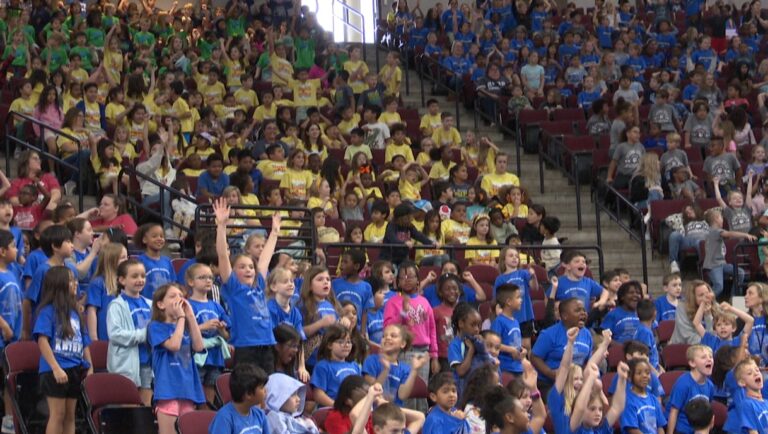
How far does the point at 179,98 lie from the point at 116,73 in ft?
3.50

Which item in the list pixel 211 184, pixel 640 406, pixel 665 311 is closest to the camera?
pixel 640 406

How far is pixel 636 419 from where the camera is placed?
1084cm

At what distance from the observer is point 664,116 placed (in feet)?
63.5

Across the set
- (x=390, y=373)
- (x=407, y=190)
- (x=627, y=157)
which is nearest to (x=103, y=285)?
(x=390, y=373)

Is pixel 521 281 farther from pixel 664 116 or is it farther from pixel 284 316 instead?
pixel 664 116

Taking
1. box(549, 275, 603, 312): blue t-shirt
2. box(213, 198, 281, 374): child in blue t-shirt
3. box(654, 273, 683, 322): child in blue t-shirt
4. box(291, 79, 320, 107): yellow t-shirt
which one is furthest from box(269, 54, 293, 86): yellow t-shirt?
box(213, 198, 281, 374): child in blue t-shirt

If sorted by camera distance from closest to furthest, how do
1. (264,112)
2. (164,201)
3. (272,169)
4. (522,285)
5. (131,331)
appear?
1. (131,331)
2. (522,285)
3. (164,201)
4. (272,169)
5. (264,112)

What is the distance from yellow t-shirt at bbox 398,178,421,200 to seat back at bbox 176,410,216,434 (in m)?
7.32

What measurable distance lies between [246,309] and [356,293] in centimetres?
206

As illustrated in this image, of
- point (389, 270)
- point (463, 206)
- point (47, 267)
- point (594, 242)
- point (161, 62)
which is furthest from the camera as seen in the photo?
point (161, 62)

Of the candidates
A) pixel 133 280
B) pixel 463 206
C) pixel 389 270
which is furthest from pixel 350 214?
pixel 133 280

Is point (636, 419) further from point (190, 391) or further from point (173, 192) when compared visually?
point (173, 192)

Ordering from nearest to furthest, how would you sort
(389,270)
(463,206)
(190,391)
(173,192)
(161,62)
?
(190,391) < (389,270) < (173,192) < (463,206) < (161,62)

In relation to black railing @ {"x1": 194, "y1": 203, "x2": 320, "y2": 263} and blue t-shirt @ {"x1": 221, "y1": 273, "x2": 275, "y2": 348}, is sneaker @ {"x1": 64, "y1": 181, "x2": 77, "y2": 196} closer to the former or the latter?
black railing @ {"x1": 194, "y1": 203, "x2": 320, "y2": 263}
